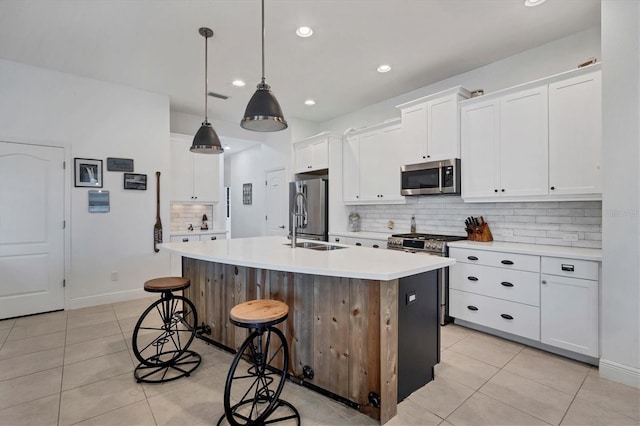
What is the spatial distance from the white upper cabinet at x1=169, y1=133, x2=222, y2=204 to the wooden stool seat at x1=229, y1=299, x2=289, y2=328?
3765 millimetres

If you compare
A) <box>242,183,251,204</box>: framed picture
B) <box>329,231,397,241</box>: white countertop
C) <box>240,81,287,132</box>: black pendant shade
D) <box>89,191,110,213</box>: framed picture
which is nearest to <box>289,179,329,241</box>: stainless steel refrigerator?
<box>329,231,397,241</box>: white countertop

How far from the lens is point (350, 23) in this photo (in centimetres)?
293

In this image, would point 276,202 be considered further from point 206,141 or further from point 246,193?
point 206,141

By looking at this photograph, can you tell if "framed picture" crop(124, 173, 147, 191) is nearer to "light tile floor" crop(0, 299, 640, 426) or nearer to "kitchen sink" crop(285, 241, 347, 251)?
"light tile floor" crop(0, 299, 640, 426)

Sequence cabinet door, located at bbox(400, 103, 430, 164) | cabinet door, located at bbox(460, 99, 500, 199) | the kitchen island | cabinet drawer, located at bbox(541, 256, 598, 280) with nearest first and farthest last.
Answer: the kitchen island, cabinet drawer, located at bbox(541, 256, 598, 280), cabinet door, located at bbox(460, 99, 500, 199), cabinet door, located at bbox(400, 103, 430, 164)

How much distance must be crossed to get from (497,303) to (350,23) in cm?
300

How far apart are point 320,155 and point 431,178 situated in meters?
2.08

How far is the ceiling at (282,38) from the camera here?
106 inches

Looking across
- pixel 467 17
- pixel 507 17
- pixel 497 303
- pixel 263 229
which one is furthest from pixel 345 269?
pixel 263 229

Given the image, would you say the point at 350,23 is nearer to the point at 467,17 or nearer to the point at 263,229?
the point at 467,17

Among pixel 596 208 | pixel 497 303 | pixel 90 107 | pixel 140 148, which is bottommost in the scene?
pixel 497 303

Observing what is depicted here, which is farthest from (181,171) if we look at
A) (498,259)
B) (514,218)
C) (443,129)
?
(514,218)

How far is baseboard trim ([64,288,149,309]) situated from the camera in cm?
407

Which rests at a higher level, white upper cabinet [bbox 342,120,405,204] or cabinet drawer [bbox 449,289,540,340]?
white upper cabinet [bbox 342,120,405,204]
